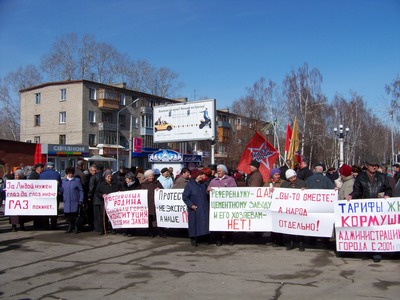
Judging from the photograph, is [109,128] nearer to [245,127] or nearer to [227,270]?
[245,127]

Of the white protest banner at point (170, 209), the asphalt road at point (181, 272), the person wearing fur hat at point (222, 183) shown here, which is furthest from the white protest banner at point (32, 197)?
the person wearing fur hat at point (222, 183)

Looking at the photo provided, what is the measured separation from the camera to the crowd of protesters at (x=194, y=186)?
870 cm

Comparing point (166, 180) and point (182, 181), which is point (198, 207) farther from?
point (166, 180)

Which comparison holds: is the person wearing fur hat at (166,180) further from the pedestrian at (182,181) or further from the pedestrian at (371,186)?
the pedestrian at (371,186)

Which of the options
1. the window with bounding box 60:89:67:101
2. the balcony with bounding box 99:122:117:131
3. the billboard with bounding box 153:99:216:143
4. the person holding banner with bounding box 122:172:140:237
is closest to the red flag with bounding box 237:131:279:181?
the person holding banner with bounding box 122:172:140:237

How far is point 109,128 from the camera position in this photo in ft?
194

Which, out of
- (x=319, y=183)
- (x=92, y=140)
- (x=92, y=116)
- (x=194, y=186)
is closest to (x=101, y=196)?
(x=194, y=186)

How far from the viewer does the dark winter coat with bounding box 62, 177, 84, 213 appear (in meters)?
11.6

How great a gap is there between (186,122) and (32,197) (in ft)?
76.3

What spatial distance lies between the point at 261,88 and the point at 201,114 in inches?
887

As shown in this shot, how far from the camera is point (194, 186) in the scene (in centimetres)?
984

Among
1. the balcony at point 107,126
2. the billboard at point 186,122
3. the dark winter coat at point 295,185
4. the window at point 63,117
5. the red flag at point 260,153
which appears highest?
the window at point 63,117

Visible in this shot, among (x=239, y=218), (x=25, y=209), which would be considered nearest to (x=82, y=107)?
(x=25, y=209)

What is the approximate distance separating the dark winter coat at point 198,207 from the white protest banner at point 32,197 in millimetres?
4245
